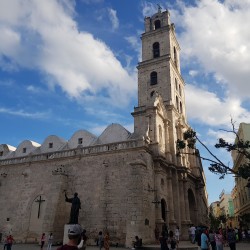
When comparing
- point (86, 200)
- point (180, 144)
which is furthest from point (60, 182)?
point (180, 144)

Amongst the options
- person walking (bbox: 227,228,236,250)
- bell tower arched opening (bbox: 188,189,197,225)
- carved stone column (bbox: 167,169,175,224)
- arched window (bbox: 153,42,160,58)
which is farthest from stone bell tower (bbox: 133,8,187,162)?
person walking (bbox: 227,228,236,250)

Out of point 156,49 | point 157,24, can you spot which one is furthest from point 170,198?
point 157,24

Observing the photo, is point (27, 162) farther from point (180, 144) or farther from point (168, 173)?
point (180, 144)

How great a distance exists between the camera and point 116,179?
2408 centimetres

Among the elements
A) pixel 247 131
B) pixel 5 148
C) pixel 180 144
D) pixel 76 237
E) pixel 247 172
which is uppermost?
pixel 247 131

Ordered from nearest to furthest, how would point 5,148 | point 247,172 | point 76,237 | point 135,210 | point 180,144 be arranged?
point 76,237, point 247,172, point 180,144, point 135,210, point 5,148

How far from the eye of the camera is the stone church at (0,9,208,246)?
22844 millimetres

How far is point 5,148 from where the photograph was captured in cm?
3603

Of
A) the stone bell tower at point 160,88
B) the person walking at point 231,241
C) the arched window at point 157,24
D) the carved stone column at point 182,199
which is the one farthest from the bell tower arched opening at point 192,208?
the arched window at point 157,24

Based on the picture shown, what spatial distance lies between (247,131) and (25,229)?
1176 inches

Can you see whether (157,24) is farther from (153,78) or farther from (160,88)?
(160,88)

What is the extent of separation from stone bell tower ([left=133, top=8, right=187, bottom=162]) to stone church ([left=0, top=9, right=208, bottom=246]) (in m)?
0.11

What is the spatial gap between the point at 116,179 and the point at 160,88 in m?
14.5

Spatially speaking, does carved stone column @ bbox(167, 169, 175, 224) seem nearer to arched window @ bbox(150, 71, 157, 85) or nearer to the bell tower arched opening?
the bell tower arched opening
